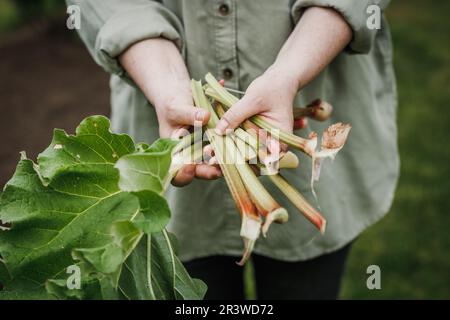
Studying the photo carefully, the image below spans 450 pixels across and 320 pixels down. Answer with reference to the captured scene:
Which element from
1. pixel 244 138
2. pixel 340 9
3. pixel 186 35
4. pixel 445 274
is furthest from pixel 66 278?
pixel 445 274

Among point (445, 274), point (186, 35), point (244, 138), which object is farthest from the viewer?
point (445, 274)

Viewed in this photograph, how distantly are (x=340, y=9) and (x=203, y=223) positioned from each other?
64 cm

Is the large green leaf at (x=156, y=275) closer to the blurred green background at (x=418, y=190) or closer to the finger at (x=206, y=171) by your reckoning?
the finger at (x=206, y=171)

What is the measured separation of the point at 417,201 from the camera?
3.19 metres

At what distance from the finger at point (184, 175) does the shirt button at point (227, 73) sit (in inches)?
13.9

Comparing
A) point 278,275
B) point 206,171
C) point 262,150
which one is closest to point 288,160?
point 262,150

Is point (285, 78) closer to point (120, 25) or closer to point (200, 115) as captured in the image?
point (200, 115)

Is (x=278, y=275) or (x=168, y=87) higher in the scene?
(x=168, y=87)

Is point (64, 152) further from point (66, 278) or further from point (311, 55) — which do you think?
point (311, 55)

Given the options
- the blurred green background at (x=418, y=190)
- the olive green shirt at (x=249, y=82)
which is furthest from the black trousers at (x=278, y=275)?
the blurred green background at (x=418, y=190)

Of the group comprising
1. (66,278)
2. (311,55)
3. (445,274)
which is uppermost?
(311,55)

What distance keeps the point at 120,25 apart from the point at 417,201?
223 centimetres

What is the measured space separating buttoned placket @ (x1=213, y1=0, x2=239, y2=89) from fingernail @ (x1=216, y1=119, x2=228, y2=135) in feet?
0.91
